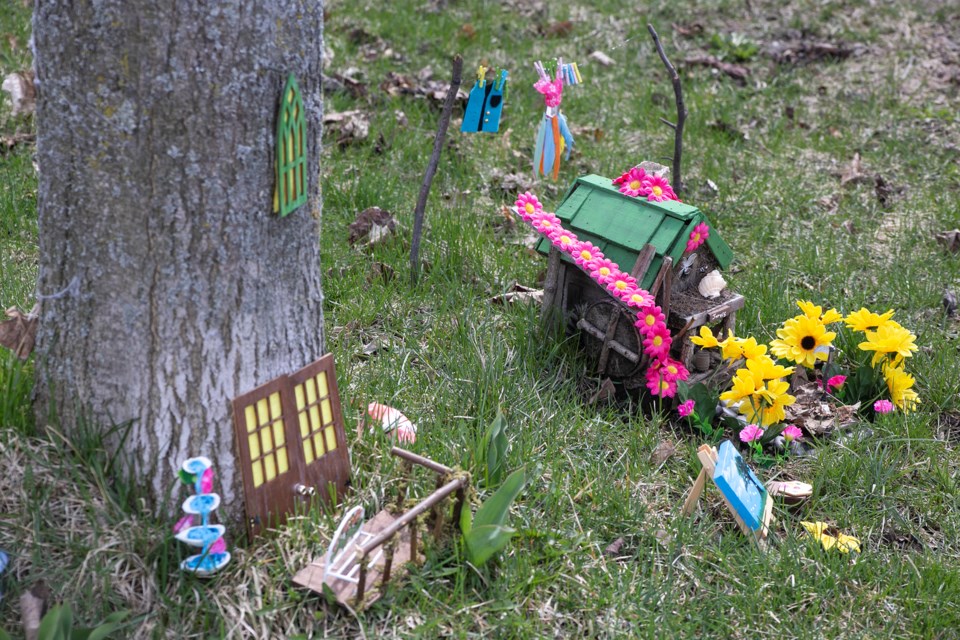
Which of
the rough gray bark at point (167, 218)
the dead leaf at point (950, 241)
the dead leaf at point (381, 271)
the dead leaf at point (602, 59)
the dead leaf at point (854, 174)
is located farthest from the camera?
the dead leaf at point (602, 59)

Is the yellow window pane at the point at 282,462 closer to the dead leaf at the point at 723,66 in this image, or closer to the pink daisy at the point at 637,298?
the pink daisy at the point at 637,298

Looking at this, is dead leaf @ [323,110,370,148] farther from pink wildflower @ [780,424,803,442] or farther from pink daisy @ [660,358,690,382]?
pink wildflower @ [780,424,803,442]

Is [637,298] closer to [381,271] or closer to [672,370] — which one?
[672,370]

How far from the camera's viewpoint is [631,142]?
5.50 m

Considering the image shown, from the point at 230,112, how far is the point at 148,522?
997 mm

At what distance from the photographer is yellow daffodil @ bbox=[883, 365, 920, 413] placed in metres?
3.39

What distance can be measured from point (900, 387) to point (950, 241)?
158 centimetres

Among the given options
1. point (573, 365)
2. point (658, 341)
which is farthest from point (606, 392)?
point (658, 341)

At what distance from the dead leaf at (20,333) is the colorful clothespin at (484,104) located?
1.80 metres

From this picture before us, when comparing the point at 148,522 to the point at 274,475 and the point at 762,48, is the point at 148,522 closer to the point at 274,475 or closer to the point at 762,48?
the point at 274,475

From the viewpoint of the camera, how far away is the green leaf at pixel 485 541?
2.30 m

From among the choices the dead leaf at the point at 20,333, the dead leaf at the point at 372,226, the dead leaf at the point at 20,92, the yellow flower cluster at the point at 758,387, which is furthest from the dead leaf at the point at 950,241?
the dead leaf at the point at 20,92

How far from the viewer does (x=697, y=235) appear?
3291mm

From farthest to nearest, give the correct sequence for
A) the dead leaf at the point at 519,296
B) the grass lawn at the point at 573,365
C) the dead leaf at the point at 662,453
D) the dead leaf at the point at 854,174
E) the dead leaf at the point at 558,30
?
the dead leaf at the point at 558,30
the dead leaf at the point at 854,174
the dead leaf at the point at 519,296
the dead leaf at the point at 662,453
the grass lawn at the point at 573,365
